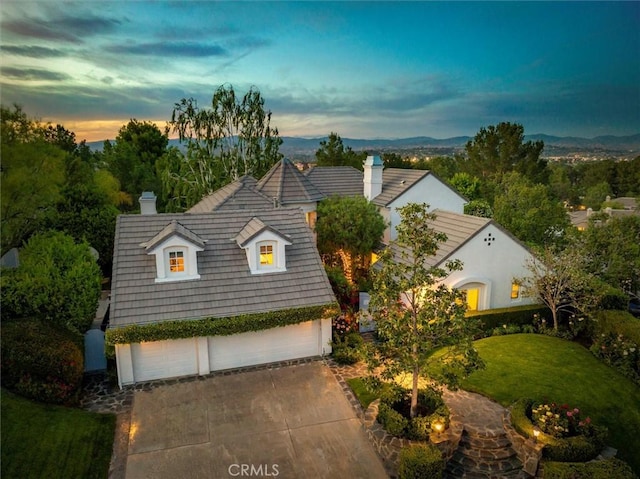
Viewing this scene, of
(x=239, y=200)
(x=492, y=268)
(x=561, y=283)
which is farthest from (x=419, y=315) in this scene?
(x=239, y=200)

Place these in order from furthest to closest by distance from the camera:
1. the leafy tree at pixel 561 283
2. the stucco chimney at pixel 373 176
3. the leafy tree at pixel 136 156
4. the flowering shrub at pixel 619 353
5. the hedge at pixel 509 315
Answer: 1. the leafy tree at pixel 136 156
2. the stucco chimney at pixel 373 176
3. the hedge at pixel 509 315
4. the leafy tree at pixel 561 283
5. the flowering shrub at pixel 619 353

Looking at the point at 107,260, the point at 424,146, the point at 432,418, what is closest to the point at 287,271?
the point at 432,418

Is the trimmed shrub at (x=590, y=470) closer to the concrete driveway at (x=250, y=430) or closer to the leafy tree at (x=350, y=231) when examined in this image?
the concrete driveway at (x=250, y=430)

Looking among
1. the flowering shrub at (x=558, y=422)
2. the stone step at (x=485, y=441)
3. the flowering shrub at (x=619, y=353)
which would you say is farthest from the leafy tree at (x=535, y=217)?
the stone step at (x=485, y=441)

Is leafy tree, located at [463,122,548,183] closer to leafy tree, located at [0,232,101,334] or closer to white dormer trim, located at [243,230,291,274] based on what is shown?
white dormer trim, located at [243,230,291,274]

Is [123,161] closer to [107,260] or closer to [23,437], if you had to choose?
[107,260]

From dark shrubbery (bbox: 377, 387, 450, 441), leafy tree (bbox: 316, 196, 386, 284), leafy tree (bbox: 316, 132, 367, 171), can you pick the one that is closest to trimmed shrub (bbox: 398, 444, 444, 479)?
dark shrubbery (bbox: 377, 387, 450, 441)
